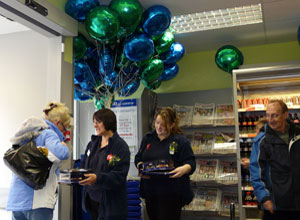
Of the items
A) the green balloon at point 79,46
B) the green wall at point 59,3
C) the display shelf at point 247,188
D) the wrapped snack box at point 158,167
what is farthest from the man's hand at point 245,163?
the green wall at point 59,3

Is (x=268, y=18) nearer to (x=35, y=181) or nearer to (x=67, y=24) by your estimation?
(x=67, y=24)

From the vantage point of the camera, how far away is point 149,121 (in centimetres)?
515

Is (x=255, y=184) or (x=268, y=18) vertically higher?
(x=268, y=18)

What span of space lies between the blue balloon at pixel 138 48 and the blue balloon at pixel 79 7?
55cm

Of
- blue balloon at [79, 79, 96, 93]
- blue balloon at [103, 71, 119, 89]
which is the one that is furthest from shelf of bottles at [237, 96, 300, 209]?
blue balloon at [79, 79, 96, 93]

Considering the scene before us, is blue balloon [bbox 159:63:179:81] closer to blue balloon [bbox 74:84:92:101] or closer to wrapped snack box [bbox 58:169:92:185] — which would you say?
blue balloon [bbox 74:84:92:101]

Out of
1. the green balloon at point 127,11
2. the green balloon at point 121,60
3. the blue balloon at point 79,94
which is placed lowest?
the blue balloon at point 79,94

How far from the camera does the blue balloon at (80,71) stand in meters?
3.73

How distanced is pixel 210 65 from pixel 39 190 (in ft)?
13.4

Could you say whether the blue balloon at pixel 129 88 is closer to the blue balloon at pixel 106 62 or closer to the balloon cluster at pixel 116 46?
the balloon cluster at pixel 116 46

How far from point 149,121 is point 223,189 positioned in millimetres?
1602

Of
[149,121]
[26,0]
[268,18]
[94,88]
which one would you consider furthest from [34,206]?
[268,18]

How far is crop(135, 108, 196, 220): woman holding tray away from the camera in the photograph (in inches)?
108

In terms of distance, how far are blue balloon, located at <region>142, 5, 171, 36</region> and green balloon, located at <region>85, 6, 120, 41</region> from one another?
0.52m
